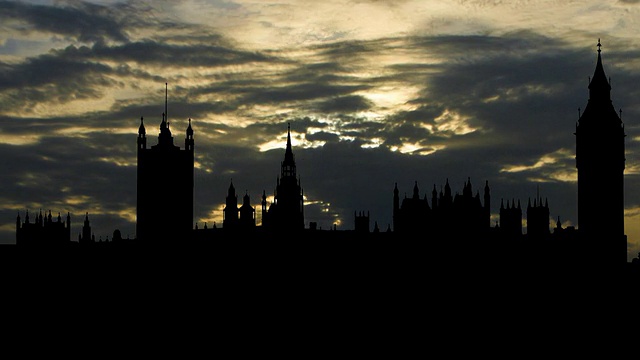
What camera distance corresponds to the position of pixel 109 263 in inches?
7835

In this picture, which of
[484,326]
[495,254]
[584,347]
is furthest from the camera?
[495,254]

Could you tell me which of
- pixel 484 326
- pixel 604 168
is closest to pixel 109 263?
pixel 484 326

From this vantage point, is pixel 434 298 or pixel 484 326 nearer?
pixel 484 326

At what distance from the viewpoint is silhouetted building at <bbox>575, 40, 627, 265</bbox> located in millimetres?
174500

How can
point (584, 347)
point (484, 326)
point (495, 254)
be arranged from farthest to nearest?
point (495, 254) < point (484, 326) < point (584, 347)

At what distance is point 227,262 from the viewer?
642 ft

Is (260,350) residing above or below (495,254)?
below

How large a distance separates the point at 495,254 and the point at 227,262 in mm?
48600

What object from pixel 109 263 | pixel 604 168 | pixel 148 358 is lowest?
pixel 148 358

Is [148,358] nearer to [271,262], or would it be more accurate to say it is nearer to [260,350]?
[260,350]

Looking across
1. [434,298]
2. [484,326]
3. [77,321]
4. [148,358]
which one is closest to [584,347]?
[484,326]

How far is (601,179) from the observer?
17600 cm

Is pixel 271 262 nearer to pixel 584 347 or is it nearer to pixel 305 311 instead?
pixel 305 311

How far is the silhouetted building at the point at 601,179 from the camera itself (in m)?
174
